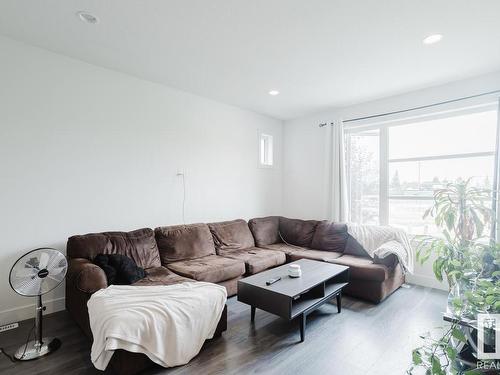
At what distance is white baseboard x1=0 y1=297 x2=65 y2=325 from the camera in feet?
8.29

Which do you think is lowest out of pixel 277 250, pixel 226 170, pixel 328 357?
pixel 328 357

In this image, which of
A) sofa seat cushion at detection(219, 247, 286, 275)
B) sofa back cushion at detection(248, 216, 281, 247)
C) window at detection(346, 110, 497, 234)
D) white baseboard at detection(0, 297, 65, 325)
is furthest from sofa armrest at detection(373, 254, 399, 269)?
white baseboard at detection(0, 297, 65, 325)

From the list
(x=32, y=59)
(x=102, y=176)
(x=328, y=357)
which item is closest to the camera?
(x=328, y=357)

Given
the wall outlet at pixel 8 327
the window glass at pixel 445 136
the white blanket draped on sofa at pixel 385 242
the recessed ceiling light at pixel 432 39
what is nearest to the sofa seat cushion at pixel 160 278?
the wall outlet at pixel 8 327

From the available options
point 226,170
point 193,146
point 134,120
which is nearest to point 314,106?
point 226,170

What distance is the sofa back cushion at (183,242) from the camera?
10.7ft

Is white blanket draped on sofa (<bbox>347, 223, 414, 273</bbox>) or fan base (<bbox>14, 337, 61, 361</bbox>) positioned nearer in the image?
fan base (<bbox>14, 337, 61, 361</bbox>)

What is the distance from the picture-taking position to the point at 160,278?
2.63m

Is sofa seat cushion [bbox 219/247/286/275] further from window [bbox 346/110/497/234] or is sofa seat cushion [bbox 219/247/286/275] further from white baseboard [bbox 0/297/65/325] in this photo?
white baseboard [bbox 0/297/65/325]

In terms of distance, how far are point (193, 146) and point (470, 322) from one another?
349cm

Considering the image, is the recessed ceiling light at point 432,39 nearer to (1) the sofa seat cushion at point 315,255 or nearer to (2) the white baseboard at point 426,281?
(1) the sofa seat cushion at point 315,255

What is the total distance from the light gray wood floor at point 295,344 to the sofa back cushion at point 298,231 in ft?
4.82

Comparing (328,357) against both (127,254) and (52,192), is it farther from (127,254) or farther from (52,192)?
(52,192)

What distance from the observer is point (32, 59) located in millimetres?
2652
